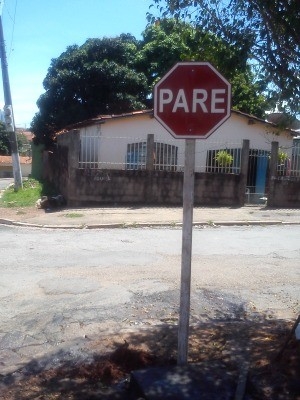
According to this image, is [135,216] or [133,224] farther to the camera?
[135,216]

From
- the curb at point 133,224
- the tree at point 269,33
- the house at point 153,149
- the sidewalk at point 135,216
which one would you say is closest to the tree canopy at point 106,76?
the house at point 153,149

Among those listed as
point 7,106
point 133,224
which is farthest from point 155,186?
point 7,106

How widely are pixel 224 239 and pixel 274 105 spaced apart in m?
6.36

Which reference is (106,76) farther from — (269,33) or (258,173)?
(269,33)

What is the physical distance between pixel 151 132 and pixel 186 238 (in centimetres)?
1642

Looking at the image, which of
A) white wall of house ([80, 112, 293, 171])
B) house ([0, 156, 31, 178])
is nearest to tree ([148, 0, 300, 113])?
white wall of house ([80, 112, 293, 171])

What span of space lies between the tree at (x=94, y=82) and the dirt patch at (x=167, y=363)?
20610mm

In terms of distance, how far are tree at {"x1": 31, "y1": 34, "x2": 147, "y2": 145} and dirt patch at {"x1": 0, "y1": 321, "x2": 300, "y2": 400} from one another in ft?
67.6

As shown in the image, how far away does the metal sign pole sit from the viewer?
4109mm

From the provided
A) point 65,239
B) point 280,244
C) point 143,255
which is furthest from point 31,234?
point 280,244

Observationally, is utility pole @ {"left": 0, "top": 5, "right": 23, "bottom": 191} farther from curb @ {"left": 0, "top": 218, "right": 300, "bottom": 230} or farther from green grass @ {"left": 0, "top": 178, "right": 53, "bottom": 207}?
curb @ {"left": 0, "top": 218, "right": 300, "bottom": 230}

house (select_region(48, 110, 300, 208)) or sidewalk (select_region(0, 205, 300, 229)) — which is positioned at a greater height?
house (select_region(48, 110, 300, 208))

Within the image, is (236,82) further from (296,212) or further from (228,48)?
(296,212)

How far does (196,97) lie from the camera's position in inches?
156
